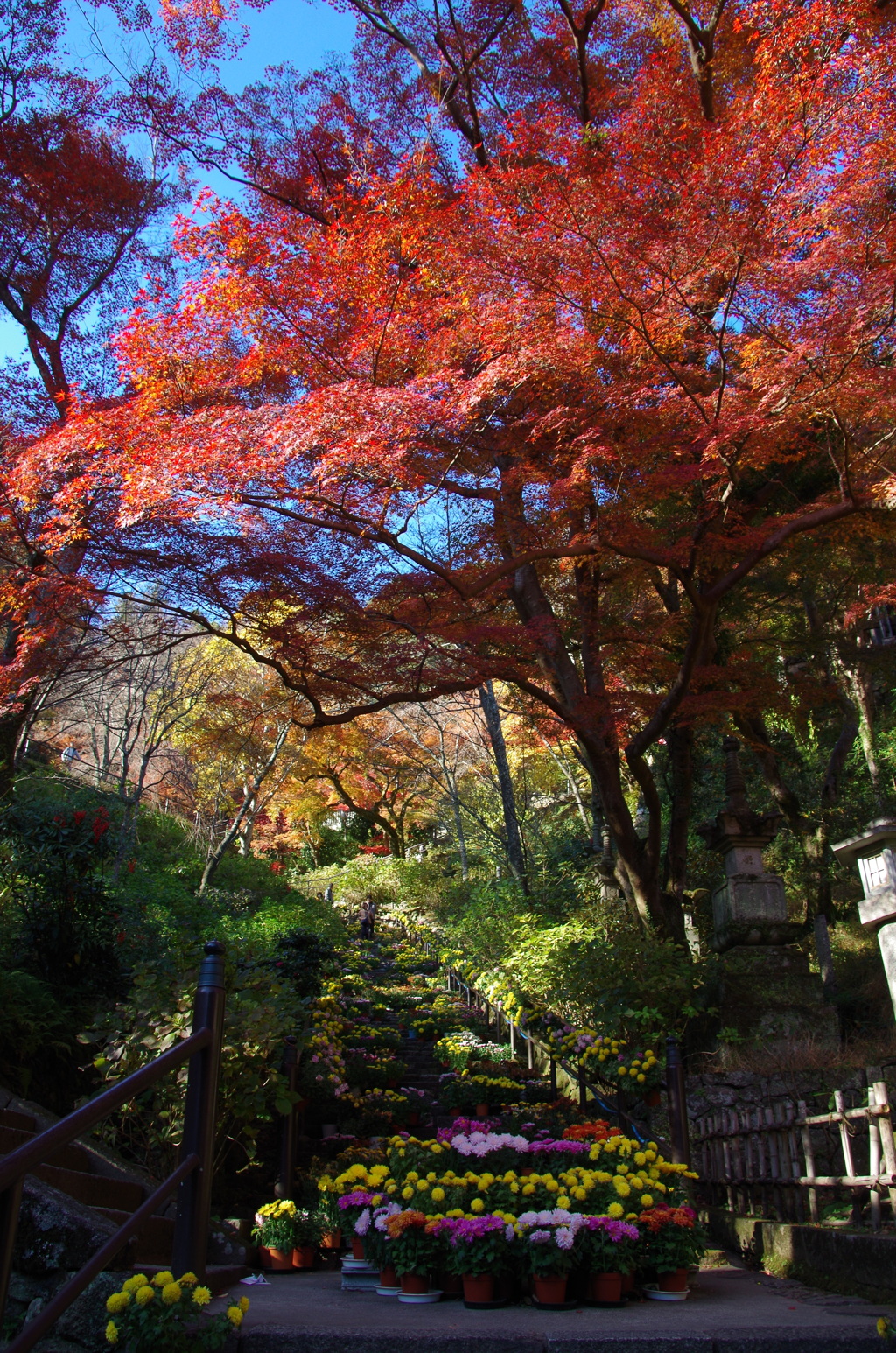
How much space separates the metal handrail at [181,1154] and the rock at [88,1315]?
0.29m

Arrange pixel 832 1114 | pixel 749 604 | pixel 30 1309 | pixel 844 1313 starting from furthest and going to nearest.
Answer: pixel 749 604
pixel 832 1114
pixel 844 1313
pixel 30 1309

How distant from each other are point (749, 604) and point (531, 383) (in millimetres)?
4966

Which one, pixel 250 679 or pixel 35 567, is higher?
pixel 250 679

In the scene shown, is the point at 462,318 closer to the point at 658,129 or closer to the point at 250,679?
the point at 658,129

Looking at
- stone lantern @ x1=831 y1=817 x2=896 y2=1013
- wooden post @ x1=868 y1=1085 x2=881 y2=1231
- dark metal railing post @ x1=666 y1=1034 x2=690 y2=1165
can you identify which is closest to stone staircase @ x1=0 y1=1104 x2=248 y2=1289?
dark metal railing post @ x1=666 y1=1034 x2=690 y2=1165

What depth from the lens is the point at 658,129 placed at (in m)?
9.25

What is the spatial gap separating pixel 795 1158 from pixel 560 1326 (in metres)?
3.14

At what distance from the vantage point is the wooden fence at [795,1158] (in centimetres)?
450

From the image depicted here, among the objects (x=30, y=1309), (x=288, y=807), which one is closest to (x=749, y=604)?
(x=30, y=1309)

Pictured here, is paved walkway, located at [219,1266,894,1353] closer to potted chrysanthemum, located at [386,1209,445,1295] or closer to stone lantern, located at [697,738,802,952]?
potted chrysanthemum, located at [386,1209,445,1295]

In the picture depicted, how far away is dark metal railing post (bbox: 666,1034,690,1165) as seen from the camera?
5.61 metres

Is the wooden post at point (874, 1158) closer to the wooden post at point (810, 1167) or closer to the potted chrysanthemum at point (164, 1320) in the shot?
the wooden post at point (810, 1167)

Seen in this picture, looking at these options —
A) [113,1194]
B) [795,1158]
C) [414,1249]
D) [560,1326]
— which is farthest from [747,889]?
[113,1194]

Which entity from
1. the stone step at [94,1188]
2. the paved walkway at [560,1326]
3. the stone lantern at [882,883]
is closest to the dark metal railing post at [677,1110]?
the paved walkway at [560,1326]
